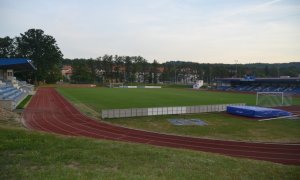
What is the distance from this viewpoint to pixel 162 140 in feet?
70.7

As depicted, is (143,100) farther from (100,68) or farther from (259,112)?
(100,68)

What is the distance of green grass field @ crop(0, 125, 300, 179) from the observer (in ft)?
32.9

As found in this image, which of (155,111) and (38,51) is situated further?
(38,51)

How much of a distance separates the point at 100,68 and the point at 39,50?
1911 inches

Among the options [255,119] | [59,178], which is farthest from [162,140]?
[255,119]

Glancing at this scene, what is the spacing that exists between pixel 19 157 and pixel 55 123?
629 inches

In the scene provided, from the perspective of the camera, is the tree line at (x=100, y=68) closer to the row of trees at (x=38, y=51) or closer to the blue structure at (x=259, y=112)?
the row of trees at (x=38, y=51)

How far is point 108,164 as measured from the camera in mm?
11453

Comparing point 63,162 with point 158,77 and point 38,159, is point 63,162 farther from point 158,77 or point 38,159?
point 158,77

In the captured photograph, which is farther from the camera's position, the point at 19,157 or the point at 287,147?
the point at 287,147

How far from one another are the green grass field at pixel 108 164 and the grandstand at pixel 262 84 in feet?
247

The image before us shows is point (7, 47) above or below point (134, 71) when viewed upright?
above

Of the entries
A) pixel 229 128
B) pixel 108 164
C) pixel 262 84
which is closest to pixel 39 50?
pixel 262 84

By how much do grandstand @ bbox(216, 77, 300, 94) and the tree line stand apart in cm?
4450
